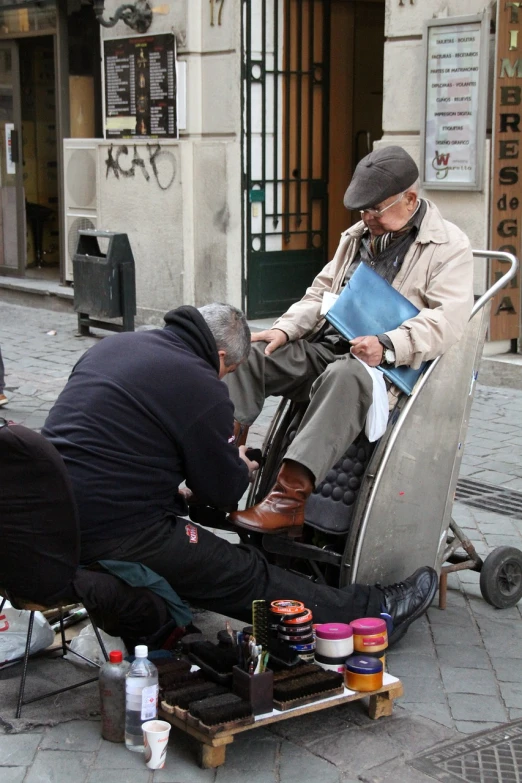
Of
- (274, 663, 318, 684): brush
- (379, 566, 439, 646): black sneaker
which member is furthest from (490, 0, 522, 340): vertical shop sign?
(274, 663, 318, 684): brush

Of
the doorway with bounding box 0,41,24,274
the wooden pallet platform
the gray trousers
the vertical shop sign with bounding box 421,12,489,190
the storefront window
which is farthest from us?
the doorway with bounding box 0,41,24,274

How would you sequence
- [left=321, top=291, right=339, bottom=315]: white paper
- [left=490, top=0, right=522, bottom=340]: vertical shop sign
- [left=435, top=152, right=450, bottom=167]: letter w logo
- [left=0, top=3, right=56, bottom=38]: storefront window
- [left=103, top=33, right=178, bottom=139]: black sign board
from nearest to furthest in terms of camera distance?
[left=321, top=291, right=339, bottom=315]: white paper
[left=490, top=0, right=522, bottom=340]: vertical shop sign
[left=435, top=152, right=450, bottom=167]: letter w logo
[left=103, top=33, right=178, bottom=139]: black sign board
[left=0, top=3, right=56, bottom=38]: storefront window

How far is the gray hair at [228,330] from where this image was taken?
3.74m

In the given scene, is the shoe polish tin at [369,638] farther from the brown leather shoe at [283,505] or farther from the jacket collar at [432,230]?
the jacket collar at [432,230]

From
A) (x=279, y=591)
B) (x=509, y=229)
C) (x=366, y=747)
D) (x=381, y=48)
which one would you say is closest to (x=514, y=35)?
(x=509, y=229)

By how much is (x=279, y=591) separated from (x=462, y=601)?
3.31 feet

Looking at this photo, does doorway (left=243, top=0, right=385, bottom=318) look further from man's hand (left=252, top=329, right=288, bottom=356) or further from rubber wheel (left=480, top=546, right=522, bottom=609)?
rubber wheel (left=480, top=546, right=522, bottom=609)

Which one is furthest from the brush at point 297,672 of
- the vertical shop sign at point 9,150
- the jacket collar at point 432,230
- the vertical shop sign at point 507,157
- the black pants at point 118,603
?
the vertical shop sign at point 9,150

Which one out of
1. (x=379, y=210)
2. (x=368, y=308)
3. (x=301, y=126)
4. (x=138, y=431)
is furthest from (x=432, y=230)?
(x=301, y=126)

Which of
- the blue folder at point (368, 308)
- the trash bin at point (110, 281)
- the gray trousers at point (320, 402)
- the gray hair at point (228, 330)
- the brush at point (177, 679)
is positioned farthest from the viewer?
the trash bin at point (110, 281)

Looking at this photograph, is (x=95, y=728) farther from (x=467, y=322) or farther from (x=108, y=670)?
(x=467, y=322)

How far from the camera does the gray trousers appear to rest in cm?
392

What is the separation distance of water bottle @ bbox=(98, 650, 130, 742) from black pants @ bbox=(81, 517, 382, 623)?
13.4 inches

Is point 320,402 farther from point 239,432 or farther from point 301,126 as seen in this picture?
point 301,126
